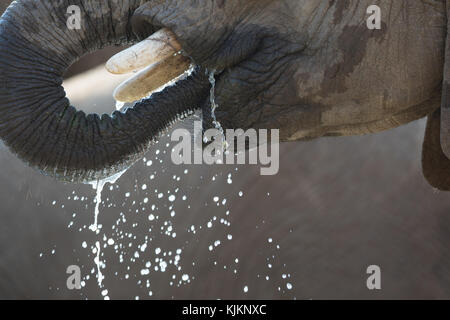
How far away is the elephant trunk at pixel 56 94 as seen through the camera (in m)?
1.32

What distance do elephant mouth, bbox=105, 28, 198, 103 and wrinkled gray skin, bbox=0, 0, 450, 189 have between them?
0.02 m

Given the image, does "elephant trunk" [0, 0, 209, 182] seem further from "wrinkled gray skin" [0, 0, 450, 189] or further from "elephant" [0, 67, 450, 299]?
"elephant" [0, 67, 450, 299]

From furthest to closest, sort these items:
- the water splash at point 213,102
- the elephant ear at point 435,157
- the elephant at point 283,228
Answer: the elephant at point 283,228 < the elephant ear at point 435,157 < the water splash at point 213,102

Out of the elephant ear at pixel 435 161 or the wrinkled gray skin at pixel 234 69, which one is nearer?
the wrinkled gray skin at pixel 234 69

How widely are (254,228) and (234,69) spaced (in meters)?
1.13

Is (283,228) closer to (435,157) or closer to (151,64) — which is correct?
(435,157)

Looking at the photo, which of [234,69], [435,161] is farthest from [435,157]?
[234,69]

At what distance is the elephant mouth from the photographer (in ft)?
4.29

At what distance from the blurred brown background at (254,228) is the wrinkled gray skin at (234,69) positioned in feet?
2.86

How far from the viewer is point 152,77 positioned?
1390 millimetres

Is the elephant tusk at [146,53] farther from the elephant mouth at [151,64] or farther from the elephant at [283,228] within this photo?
the elephant at [283,228]

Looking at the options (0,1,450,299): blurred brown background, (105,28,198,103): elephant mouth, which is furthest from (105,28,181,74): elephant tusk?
(0,1,450,299): blurred brown background

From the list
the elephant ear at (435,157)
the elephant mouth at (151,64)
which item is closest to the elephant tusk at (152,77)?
the elephant mouth at (151,64)

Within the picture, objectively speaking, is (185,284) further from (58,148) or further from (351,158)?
(58,148)
